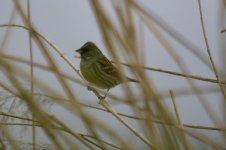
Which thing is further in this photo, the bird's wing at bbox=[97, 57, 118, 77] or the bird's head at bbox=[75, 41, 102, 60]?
the bird's head at bbox=[75, 41, 102, 60]

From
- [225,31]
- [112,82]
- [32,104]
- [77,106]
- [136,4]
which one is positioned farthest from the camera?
[112,82]

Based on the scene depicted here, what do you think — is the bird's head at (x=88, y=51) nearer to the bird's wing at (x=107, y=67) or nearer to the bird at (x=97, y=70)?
the bird at (x=97, y=70)

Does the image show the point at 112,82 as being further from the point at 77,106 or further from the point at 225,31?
the point at 77,106

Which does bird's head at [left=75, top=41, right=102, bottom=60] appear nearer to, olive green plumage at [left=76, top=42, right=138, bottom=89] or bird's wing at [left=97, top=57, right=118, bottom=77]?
Result: olive green plumage at [left=76, top=42, right=138, bottom=89]

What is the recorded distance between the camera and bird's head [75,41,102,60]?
4.16 m

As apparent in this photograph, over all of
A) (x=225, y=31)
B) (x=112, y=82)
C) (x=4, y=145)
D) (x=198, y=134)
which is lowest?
(x=4, y=145)

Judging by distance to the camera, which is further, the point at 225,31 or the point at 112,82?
the point at 112,82

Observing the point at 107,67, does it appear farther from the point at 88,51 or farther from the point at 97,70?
the point at 88,51

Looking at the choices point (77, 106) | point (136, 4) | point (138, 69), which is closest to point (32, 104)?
point (77, 106)

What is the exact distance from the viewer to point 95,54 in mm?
4250

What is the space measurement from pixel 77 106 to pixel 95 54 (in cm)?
332

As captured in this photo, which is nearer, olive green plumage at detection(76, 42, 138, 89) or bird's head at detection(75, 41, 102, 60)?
olive green plumage at detection(76, 42, 138, 89)

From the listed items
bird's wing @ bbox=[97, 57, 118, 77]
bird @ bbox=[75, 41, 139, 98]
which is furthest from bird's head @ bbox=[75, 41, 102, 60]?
bird's wing @ bbox=[97, 57, 118, 77]

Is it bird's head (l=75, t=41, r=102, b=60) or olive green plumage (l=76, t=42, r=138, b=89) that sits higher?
bird's head (l=75, t=41, r=102, b=60)
